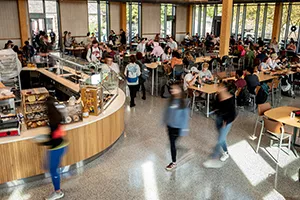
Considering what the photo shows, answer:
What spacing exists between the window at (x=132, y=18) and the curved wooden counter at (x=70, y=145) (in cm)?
1445

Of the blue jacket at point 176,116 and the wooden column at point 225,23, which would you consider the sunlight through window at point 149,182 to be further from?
the wooden column at point 225,23

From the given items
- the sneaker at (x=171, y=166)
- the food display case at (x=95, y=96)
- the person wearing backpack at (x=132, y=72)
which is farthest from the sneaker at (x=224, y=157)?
the person wearing backpack at (x=132, y=72)

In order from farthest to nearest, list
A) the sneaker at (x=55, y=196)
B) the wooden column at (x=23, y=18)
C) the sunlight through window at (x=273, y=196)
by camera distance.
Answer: the wooden column at (x=23, y=18)
the sunlight through window at (x=273, y=196)
the sneaker at (x=55, y=196)

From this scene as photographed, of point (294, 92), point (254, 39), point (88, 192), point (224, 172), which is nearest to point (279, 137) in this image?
point (224, 172)

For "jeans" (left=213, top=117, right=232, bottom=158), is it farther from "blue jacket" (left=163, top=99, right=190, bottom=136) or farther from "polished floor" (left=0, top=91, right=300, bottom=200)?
"blue jacket" (left=163, top=99, right=190, bottom=136)

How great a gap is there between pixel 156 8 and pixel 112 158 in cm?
1681

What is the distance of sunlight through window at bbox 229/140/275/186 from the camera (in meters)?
4.61

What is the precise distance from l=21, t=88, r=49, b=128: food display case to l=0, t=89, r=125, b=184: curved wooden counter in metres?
0.13

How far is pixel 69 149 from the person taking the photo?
4.47 meters

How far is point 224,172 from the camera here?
4.73 meters

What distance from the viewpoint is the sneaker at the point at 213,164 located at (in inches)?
193

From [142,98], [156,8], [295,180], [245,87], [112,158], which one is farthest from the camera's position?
[156,8]

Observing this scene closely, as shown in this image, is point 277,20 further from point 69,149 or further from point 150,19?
point 69,149

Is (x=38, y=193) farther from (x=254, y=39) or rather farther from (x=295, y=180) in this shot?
Result: (x=254, y=39)
